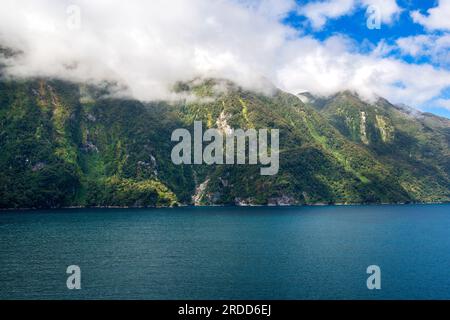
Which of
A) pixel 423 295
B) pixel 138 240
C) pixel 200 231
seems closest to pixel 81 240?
pixel 138 240

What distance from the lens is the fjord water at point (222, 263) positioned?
280 feet

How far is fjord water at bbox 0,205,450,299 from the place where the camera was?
8531cm

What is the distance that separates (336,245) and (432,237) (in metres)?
55.0

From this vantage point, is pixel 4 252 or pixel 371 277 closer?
pixel 371 277

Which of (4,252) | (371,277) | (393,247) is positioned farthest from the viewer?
(393,247)

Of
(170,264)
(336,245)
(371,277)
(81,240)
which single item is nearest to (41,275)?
(170,264)

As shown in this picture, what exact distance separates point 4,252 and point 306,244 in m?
94.9

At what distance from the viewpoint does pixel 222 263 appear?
370 feet

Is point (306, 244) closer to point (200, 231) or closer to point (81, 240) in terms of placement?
point (200, 231)

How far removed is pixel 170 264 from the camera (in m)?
112

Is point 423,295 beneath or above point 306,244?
beneath

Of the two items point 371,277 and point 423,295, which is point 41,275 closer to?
point 371,277

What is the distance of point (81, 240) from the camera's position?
152500mm

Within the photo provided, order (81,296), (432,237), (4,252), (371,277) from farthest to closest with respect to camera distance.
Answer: (432,237), (4,252), (371,277), (81,296)
